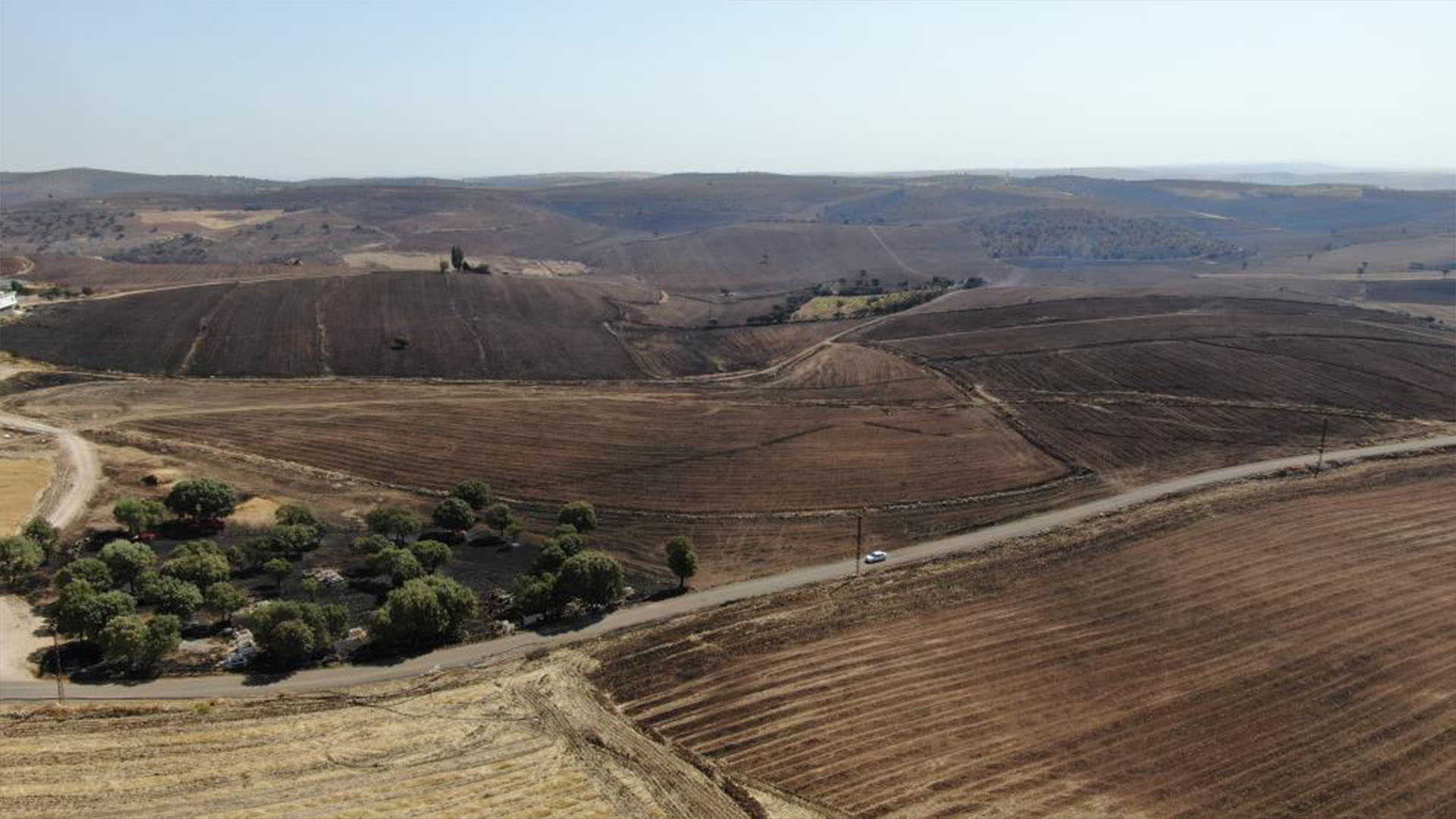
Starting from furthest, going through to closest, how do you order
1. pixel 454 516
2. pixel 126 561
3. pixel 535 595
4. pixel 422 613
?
pixel 454 516 → pixel 126 561 → pixel 535 595 → pixel 422 613

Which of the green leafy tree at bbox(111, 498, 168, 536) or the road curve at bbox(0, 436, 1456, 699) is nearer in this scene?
the road curve at bbox(0, 436, 1456, 699)

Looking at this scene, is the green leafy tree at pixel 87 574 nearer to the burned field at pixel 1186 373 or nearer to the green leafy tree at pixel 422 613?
the green leafy tree at pixel 422 613

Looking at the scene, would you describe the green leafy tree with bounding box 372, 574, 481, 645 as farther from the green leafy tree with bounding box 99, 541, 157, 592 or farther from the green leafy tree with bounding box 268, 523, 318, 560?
the green leafy tree with bounding box 99, 541, 157, 592

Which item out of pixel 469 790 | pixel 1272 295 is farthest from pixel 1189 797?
pixel 1272 295

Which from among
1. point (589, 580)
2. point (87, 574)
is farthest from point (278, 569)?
point (589, 580)

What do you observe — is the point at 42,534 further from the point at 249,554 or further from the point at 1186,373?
the point at 1186,373

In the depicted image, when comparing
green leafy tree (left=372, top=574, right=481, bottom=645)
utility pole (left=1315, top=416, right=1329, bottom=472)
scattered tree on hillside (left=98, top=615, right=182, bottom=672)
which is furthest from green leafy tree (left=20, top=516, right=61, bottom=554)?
utility pole (left=1315, top=416, right=1329, bottom=472)

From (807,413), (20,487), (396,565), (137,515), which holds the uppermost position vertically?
(807,413)
